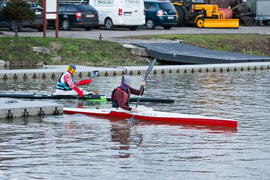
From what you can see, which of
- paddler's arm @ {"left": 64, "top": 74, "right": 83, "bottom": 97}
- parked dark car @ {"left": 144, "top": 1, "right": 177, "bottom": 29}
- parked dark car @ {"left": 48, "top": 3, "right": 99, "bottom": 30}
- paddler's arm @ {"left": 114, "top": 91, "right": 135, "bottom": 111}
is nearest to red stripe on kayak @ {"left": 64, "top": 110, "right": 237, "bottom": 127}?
paddler's arm @ {"left": 114, "top": 91, "right": 135, "bottom": 111}

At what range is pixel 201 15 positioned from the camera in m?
42.7

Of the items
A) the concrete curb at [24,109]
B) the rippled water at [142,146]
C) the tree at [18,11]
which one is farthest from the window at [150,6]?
the concrete curb at [24,109]

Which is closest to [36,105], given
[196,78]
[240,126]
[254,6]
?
[240,126]

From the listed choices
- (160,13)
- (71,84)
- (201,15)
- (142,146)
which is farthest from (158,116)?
(201,15)

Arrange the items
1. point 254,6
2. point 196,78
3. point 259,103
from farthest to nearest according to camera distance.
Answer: point 254,6
point 196,78
point 259,103

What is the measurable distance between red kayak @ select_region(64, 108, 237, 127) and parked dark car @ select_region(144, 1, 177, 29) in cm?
2452

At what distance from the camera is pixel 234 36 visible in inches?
1423

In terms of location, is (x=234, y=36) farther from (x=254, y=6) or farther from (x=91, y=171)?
(x=91, y=171)

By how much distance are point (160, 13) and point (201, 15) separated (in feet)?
16.7

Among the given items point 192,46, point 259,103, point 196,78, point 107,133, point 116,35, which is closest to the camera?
point 107,133

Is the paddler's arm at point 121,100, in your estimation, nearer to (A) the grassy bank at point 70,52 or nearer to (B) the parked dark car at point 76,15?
(A) the grassy bank at point 70,52

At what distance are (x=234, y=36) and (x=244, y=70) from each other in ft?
29.9

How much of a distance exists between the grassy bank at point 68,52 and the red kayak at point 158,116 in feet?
40.7

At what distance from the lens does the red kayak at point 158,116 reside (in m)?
13.3
